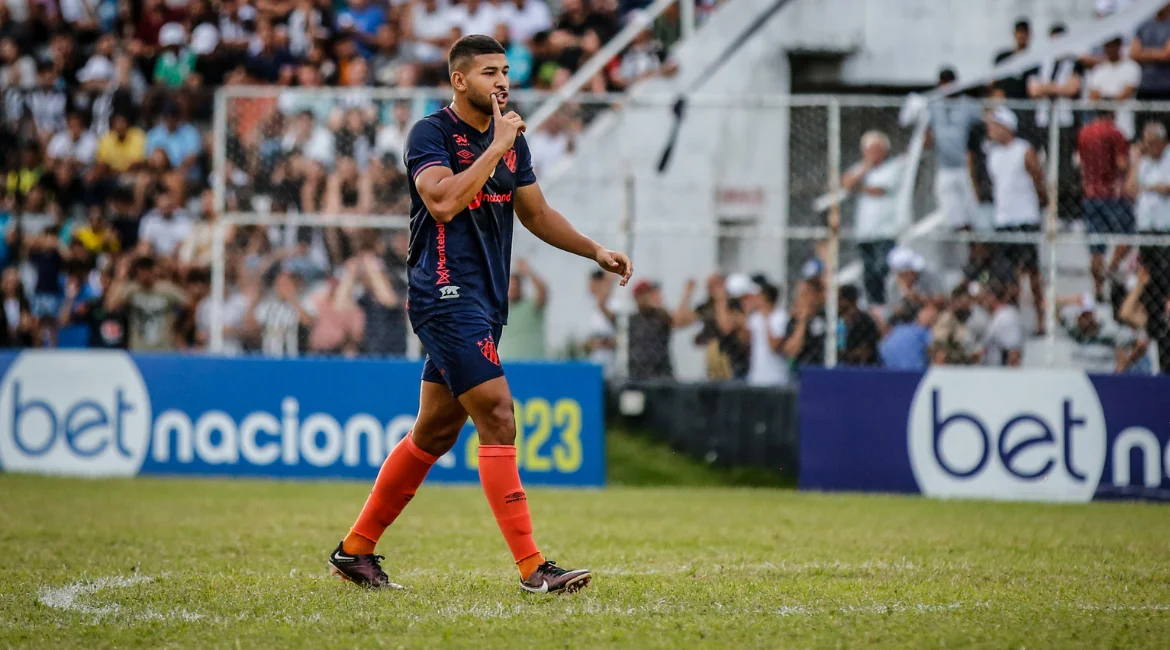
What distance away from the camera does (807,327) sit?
498 inches

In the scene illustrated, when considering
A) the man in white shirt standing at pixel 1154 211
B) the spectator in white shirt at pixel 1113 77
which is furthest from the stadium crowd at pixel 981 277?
the spectator in white shirt at pixel 1113 77

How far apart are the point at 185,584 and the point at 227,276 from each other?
7210 mm

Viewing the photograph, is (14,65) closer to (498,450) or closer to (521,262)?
(521,262)

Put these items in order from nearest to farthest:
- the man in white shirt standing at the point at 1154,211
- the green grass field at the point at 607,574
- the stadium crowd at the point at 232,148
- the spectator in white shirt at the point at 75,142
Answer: the green grass field at the point at 607,574 < the man in white shirt standing at the point at 1154,211 < the stadium crowd at the point at 232,148 < the spectator in white shirt at the point at 75,142

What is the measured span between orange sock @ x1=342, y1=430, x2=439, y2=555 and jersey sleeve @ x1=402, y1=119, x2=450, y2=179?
1184 millimetres

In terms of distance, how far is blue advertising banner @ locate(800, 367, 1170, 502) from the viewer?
1141 centimetres

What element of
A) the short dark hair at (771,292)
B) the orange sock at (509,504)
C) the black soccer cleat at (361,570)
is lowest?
the black soccer cleat at (361,570)

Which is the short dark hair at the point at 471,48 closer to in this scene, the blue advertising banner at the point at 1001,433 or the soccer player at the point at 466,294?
the soccer player at the point at 466,294

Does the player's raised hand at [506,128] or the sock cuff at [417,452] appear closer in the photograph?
the player's raised hand at [506,128]

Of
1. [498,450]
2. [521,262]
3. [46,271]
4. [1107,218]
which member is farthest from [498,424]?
[46,271]

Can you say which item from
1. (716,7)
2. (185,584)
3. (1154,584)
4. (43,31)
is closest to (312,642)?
(185,584)

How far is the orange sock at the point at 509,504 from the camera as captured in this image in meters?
5.97

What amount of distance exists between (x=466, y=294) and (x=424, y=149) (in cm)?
62

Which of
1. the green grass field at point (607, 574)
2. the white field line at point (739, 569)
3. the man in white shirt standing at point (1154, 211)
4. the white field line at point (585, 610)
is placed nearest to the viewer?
the green grass field at point (607, 574)
